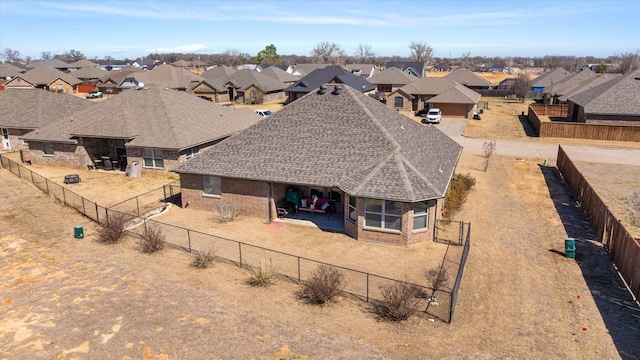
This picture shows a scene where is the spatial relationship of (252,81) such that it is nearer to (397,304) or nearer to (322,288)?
(322,288)

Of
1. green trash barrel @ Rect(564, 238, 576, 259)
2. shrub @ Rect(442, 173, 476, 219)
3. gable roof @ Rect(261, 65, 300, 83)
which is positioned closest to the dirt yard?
green trash barrel @ Rect(564, 238, 576, 259)

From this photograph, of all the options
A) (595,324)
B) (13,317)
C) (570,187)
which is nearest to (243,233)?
(13,317)

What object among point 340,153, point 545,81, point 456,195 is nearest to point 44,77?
point 340,153

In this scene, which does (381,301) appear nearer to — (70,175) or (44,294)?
(44,294)

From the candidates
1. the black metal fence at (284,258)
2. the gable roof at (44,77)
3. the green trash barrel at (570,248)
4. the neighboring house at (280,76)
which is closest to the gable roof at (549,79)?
the neighboring house at (280,76)

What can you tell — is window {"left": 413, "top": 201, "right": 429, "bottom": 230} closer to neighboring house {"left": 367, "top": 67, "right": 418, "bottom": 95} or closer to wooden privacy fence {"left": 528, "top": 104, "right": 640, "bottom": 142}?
wooden privacy fence {"left": 528, "top": 104, "right": 640, "bottom": 142}

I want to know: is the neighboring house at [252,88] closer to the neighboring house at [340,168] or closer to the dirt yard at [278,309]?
the neighboring house at [340,168]
